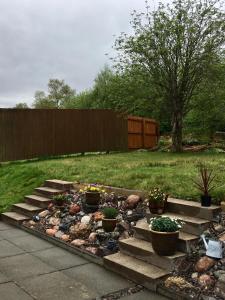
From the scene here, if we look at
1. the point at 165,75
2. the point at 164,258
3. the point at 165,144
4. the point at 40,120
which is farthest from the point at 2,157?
the point at 164,258

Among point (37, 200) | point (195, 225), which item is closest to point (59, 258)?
point (195, 225)

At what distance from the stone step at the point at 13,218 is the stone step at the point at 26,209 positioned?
0.28 ft

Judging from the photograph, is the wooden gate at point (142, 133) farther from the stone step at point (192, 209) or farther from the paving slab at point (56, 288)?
the paving slab at point (56, 288)

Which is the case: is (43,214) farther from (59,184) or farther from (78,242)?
(78,242)

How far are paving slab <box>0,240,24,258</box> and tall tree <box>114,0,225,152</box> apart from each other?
8874mm

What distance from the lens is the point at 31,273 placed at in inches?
192

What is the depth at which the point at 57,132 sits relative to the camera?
14562 mm

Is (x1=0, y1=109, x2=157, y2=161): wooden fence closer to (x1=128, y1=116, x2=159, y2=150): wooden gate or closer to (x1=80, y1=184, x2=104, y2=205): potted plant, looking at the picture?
(x1=128, y1=116, x2=159, y2=150): wooden gate

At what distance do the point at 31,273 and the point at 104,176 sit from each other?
12.2 ft

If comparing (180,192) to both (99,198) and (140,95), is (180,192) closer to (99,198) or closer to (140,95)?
(99,198)

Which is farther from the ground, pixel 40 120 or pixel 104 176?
pixel 40 120

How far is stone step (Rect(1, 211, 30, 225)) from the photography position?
24.8ft

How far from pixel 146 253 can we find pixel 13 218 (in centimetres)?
364

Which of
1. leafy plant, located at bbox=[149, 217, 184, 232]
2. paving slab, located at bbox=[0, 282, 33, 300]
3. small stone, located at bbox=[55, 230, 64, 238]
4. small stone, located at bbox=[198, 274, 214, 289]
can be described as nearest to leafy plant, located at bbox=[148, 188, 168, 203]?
leafy plant, located at bbox=[149, 217, 184, 232]
